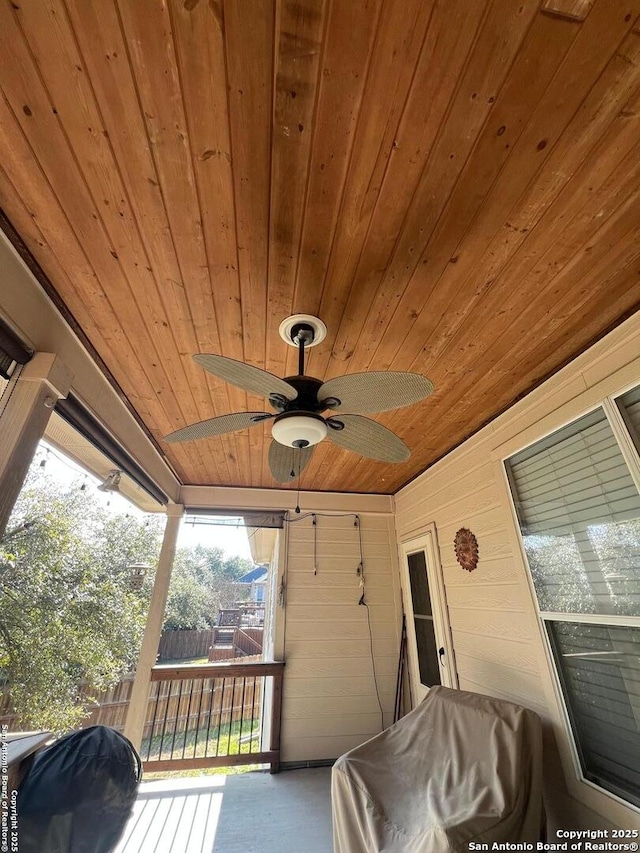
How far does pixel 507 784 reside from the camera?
1.64m

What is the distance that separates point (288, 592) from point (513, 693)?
7.40ft

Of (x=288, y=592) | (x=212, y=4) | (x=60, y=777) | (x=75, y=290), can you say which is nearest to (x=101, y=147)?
(x=212, y=4)

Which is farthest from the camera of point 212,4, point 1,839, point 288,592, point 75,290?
point 288,592

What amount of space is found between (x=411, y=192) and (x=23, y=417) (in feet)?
5.56

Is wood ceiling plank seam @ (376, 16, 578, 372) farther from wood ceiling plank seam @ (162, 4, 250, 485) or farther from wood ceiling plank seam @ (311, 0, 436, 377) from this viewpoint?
wood ceiling plank seam @ (162, 4, 250, 485)

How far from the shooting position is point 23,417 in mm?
1479

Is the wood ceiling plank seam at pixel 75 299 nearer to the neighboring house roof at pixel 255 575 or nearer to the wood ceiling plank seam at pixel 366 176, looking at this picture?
the wood ceiling plank seam at pixel 366 176

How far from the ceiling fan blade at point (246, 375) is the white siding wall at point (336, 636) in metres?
3.13

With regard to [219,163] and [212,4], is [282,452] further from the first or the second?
[212,4]

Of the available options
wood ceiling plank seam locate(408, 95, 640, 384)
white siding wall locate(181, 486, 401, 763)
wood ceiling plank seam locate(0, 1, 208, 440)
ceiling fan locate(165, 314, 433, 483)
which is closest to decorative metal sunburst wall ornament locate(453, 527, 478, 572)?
white siding wall locate(181, 486, 401, 763)

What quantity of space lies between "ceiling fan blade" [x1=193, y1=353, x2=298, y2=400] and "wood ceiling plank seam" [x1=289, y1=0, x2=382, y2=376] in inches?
18.9

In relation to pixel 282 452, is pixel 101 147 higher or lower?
higher

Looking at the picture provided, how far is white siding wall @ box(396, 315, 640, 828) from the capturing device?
182cm

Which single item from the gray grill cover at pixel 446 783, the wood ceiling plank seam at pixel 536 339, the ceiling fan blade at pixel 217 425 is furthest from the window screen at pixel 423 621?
the ceiling fan blade at pixel 217 425
